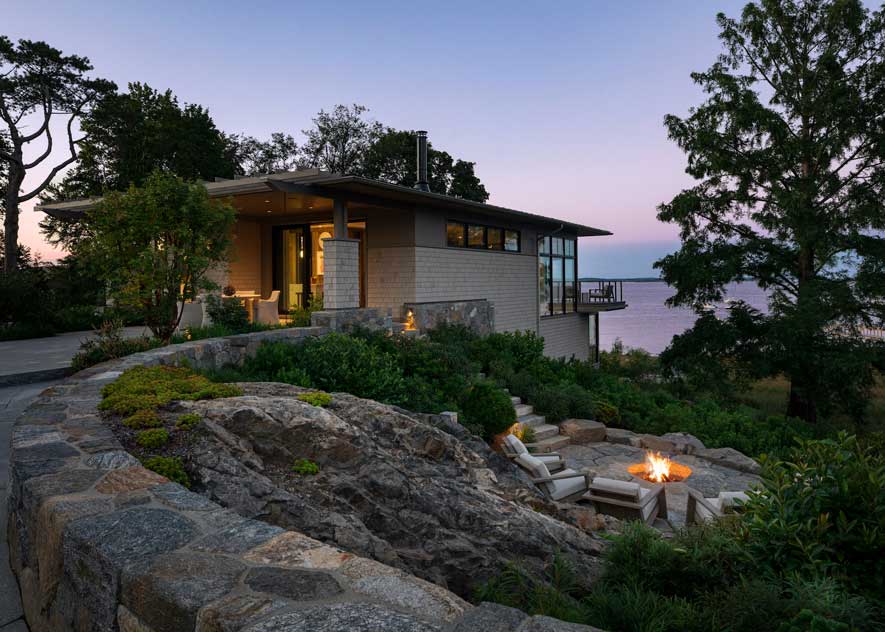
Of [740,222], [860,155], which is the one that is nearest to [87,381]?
[740,222]

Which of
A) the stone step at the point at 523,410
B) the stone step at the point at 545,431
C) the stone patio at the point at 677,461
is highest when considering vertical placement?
the stone step at the point at 523,410

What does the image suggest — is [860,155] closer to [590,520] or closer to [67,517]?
[590,520]

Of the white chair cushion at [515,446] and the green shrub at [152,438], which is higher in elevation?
the green shrub at [152,438]

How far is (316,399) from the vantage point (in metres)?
5.28

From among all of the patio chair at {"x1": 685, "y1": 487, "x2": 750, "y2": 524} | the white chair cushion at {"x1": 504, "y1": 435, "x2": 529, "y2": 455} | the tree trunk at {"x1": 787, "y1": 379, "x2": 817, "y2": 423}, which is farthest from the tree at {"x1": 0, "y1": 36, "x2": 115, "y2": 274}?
the tree trunk at {"x1": 787, "y1": 379, "x2": 817, "y2": 423}

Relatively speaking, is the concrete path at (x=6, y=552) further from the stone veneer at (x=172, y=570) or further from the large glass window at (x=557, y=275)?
the large glass window at (x=557, y=275)

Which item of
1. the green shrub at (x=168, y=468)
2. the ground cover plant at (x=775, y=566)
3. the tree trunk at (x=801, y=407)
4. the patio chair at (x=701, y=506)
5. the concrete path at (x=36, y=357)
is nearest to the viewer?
the ground cover plant at (x=775, y=566)

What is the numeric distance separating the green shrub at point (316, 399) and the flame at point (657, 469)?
5903mm

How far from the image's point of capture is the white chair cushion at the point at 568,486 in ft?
23.9

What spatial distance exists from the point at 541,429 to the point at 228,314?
21.3 ft

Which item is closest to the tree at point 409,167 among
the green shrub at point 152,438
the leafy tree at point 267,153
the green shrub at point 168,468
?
the leafy tree at point 267,153

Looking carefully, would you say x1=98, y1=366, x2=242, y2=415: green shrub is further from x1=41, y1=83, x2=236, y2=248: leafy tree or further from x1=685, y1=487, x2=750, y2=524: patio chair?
x1=41, y1=83, x2=236, y2=248: leafy tree

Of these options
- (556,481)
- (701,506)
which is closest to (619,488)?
(556,481)

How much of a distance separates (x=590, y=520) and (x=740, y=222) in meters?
13.8
